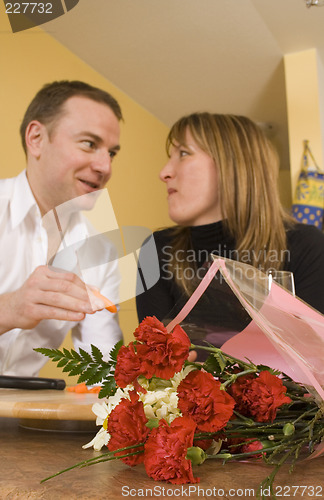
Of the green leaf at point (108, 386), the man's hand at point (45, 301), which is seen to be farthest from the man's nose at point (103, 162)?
the green leaf at point (108, 386)

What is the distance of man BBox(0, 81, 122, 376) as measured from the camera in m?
1.05

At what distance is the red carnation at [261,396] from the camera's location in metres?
0.27

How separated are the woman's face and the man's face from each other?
11.1 inches

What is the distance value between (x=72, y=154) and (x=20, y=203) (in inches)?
8.6

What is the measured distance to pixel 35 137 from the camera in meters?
1.33

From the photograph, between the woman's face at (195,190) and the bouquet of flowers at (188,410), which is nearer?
the bouquet of flowers at (188,410)

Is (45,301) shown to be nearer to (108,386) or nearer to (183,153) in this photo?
(183,153)

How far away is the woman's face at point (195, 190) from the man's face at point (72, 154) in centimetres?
28

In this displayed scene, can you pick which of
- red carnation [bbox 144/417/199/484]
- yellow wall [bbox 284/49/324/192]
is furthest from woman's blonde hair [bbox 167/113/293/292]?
red carnation [bbox 144/417/199/484]

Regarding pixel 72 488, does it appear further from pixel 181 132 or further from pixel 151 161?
pixel 151 161

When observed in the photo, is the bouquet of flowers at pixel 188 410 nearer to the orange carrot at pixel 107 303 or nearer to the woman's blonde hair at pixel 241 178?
the orange carrot at pixel 107 303

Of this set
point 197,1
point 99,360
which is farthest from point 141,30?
point 99,360

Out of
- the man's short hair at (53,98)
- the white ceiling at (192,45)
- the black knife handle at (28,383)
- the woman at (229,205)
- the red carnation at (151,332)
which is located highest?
the white ceiling at (192,45)

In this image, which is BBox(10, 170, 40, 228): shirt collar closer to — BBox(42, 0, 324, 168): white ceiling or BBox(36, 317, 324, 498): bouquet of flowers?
BBox(42, 0, 324, 168): white ceiling
